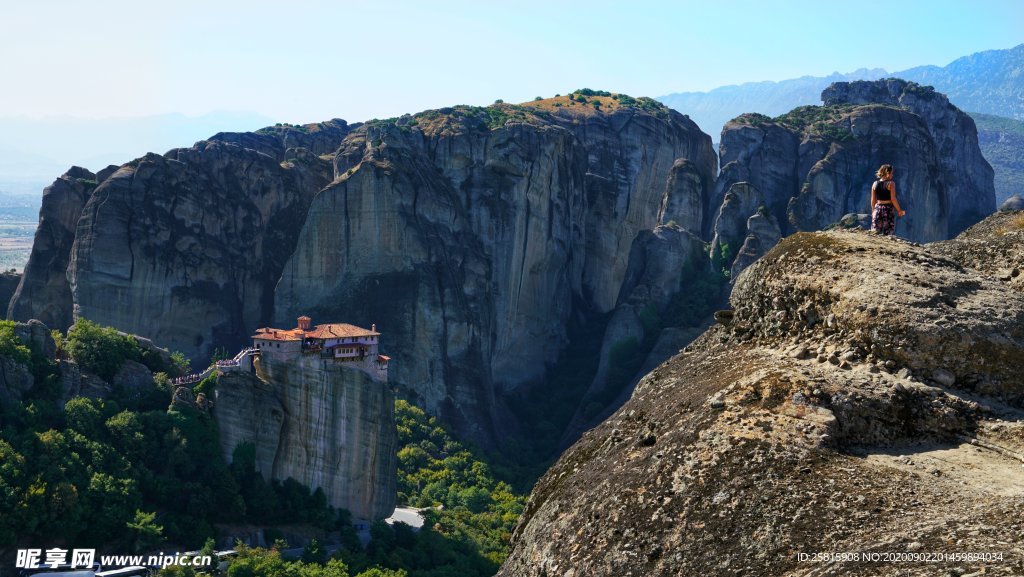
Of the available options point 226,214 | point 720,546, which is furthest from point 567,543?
point 226,214

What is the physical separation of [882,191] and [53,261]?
7541 cm

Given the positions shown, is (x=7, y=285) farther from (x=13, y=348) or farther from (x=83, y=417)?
(x=83, y=417)

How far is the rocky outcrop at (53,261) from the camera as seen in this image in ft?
269

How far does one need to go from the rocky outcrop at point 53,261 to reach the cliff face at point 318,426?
1013 inches

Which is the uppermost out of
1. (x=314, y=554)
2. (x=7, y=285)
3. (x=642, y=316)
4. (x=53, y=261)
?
(x=53, y=261)

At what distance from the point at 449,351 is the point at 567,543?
70.2m

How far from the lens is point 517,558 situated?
12773mm

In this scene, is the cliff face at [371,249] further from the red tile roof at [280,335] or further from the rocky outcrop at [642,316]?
the red tile roof at [280,335]

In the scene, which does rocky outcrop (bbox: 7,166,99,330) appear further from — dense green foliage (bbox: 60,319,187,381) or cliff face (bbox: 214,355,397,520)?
cliff face (bbox: 214,355,397,520)

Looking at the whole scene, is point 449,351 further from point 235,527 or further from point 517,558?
point 517,558

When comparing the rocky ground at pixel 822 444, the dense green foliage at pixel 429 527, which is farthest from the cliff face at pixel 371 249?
the rocky ground at pixel 822 444

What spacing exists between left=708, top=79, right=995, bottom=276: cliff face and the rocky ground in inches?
3237

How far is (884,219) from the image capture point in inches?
672

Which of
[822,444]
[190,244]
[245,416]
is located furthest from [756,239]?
[822,444]
